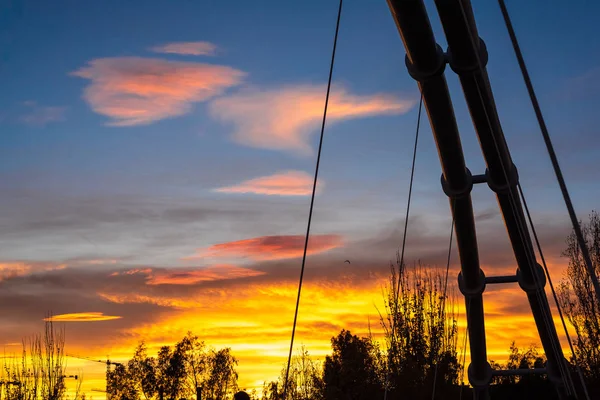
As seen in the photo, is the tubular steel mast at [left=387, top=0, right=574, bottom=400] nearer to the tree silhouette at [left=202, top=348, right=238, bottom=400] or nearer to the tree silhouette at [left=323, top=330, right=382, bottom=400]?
the tree silhouette at [left=323, top=330, right=382, bottom=400]

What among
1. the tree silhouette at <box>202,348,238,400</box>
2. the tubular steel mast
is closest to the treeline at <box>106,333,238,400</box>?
the tree silhouette at <box>202,348,238,400</box>

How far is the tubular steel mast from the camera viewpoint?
12.8 meters

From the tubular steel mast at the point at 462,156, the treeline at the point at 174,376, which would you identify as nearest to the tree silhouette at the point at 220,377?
the treeline at the point at 174,376

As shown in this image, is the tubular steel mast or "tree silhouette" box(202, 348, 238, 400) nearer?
the tubular steel mast

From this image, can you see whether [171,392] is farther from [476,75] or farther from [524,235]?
[476,75]

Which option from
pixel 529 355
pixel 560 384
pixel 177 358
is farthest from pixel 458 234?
pixel 529 355

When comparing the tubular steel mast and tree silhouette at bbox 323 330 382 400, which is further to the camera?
tree silhouette at bbox 323 330 382 400

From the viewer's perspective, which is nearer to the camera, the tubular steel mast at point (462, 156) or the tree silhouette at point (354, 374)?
the tubular steel mast at point (462, 156)

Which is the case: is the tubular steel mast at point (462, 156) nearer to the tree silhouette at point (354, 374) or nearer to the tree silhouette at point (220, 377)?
the tree silhouette at point (354, 374)

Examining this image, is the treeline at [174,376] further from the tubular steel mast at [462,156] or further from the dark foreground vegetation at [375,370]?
the tubular steel mast at [462,156]

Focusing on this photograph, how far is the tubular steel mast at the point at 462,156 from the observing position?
1282cm

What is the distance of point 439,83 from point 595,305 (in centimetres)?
3735

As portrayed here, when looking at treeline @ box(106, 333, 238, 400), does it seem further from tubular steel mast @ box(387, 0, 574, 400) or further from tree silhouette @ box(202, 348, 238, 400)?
tubular steel mast @ box(387, 0, 574, 400)

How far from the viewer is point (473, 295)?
22.7 metres
